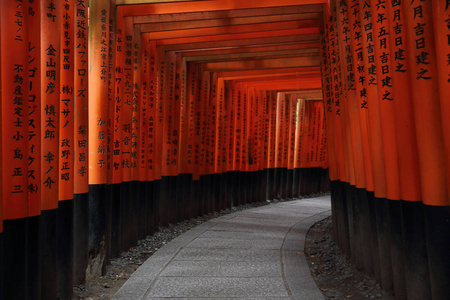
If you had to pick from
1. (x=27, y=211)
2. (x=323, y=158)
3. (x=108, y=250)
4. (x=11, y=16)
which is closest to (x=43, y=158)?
(x=27, y=211)

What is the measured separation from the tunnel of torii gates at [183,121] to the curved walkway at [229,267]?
2.34 feet

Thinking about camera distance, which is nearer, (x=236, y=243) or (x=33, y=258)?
(x=33, y=258)

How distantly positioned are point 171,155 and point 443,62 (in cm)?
685

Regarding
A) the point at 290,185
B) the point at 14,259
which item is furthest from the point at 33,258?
the point at 290,185

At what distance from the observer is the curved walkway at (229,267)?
480cm

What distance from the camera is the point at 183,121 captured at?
32.9 feet

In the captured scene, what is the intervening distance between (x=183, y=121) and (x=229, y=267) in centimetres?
480

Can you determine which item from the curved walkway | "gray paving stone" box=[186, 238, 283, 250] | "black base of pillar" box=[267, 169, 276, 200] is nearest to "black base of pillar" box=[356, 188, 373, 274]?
the curved walkway

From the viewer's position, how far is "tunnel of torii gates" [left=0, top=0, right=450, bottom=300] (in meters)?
3.36

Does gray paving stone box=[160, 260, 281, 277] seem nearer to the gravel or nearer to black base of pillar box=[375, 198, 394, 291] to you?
the gravel

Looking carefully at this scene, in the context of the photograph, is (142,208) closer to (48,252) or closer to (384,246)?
(48,252)

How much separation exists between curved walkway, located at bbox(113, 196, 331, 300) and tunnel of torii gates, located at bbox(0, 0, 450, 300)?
0.71 meters

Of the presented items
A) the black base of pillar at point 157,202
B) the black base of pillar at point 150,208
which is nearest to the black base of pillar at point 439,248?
the black base of pillar at point 150,208

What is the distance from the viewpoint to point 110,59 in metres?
6.32
